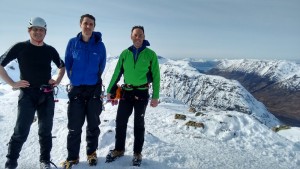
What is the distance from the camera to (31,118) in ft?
25.3

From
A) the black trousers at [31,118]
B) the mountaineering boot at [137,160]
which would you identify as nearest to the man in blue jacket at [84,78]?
the black trousers at [31,118]

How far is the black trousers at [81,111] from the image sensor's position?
8016 mm

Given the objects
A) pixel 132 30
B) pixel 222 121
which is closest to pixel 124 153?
pixel 132 30

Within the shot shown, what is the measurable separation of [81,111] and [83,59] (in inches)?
55.9

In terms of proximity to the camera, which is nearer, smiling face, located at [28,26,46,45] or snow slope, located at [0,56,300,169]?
smiling face, located at [28,26,46,45]

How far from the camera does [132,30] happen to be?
8.52 m

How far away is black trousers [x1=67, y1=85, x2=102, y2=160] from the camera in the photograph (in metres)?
8.02

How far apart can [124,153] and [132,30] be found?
386 cm

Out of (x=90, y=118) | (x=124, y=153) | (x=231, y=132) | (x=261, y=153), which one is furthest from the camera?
(x=231, y=132)

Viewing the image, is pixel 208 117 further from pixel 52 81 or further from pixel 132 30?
pixel 52 81

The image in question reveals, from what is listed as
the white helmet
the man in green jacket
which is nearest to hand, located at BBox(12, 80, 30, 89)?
the white helmet

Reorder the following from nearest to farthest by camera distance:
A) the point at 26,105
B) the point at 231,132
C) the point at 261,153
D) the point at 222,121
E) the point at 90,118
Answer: the point at 26,105 → the point at 90,118 → the point at 261,153 → the point at 231,132 → the point at 222,121

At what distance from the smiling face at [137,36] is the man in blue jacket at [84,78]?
2.93ft

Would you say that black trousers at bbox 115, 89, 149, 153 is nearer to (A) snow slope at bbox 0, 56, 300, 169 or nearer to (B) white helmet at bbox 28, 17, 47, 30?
(A) snow slope at bbox 0, 56, 300, 169
